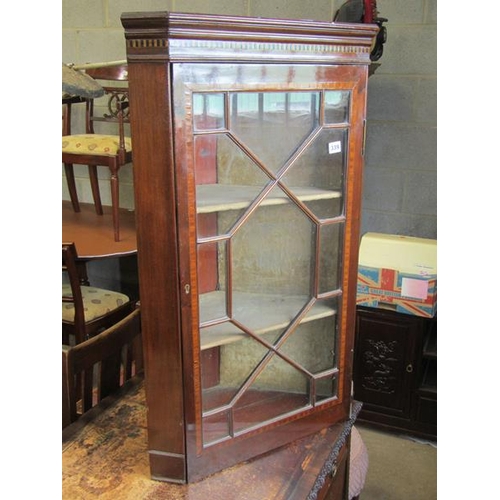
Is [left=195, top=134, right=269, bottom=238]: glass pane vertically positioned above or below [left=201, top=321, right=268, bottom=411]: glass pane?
above

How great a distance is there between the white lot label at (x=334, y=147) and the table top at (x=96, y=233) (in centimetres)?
146

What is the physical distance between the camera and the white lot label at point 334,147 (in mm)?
1015

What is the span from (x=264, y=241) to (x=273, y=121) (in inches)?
8.4

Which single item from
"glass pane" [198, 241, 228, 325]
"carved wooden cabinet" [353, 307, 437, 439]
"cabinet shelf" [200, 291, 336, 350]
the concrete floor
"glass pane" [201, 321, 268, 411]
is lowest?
the concrete floor

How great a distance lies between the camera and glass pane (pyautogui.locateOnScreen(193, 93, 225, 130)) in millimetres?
849

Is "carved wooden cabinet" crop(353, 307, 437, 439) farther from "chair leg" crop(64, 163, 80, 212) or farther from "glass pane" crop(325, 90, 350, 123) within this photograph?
"chair leg" crop(64, 163, 80, 212)

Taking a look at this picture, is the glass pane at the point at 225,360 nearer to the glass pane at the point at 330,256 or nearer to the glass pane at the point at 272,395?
the glass pane at the point at 272,395

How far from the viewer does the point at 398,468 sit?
2168 millimetres

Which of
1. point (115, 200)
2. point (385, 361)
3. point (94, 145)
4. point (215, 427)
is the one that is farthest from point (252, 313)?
point (94, 145)

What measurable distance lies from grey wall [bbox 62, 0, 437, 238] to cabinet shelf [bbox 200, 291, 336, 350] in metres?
1.43

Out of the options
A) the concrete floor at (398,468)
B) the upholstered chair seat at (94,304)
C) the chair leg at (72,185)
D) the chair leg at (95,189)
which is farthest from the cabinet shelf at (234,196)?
the chair leg at (72,185)

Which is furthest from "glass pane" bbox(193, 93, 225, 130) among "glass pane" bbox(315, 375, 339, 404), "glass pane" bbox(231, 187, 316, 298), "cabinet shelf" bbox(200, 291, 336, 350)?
"glass pane" bbox(315, 375, 339, 404)

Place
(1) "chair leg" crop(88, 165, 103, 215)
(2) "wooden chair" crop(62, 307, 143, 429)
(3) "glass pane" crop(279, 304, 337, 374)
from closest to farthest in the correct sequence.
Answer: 1. (3) "glass pane" crop(279, 304, 337, 374)
2. (2) "wooden chair" crop(62, 307, 143, 429)
3. (1) "chair leg" crop(88, 165, 103, 215)
